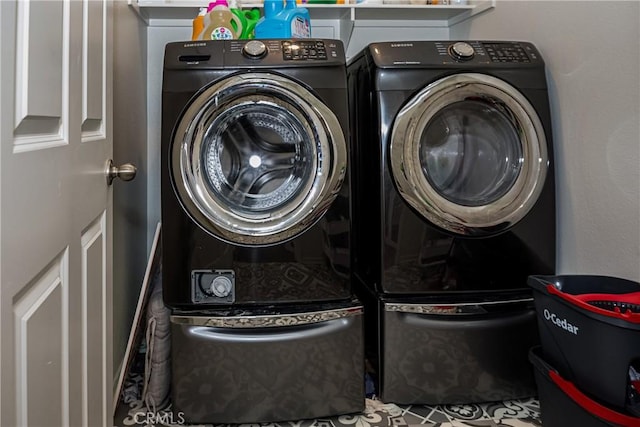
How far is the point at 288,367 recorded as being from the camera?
1.50 metres

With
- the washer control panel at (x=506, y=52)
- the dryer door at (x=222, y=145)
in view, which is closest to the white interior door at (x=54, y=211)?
the dryer door at (x=222, y=145)

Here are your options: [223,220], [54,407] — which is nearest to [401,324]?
[223,220]

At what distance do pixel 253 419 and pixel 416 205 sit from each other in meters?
0.78

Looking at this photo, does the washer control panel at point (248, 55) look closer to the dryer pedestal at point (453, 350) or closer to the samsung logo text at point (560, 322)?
the dryer pedestal at point (453, 350)

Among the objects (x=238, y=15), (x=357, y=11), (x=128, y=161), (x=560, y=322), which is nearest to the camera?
(x=560, y=322)

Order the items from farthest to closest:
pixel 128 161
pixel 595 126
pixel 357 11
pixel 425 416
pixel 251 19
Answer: pixel 357 11 < pixel 251 19 < pixel 128 161 < pixel 425 416 < pixel 595 126

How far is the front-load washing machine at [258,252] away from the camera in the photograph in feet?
4.80

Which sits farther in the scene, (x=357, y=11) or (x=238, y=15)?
(x=357, y=11)

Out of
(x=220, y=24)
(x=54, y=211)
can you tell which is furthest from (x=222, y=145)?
(x=54, y=211)

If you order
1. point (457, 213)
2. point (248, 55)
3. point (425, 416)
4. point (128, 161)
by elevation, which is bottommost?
point (425, 416)

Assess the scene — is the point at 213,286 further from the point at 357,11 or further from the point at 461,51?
the point at 357,11

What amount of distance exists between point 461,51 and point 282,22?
64 cm

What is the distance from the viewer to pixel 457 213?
151cm

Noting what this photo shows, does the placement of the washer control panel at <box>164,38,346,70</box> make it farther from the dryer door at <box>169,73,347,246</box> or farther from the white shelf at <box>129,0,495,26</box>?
the white shelf at <box>129,0,495,26</box>
